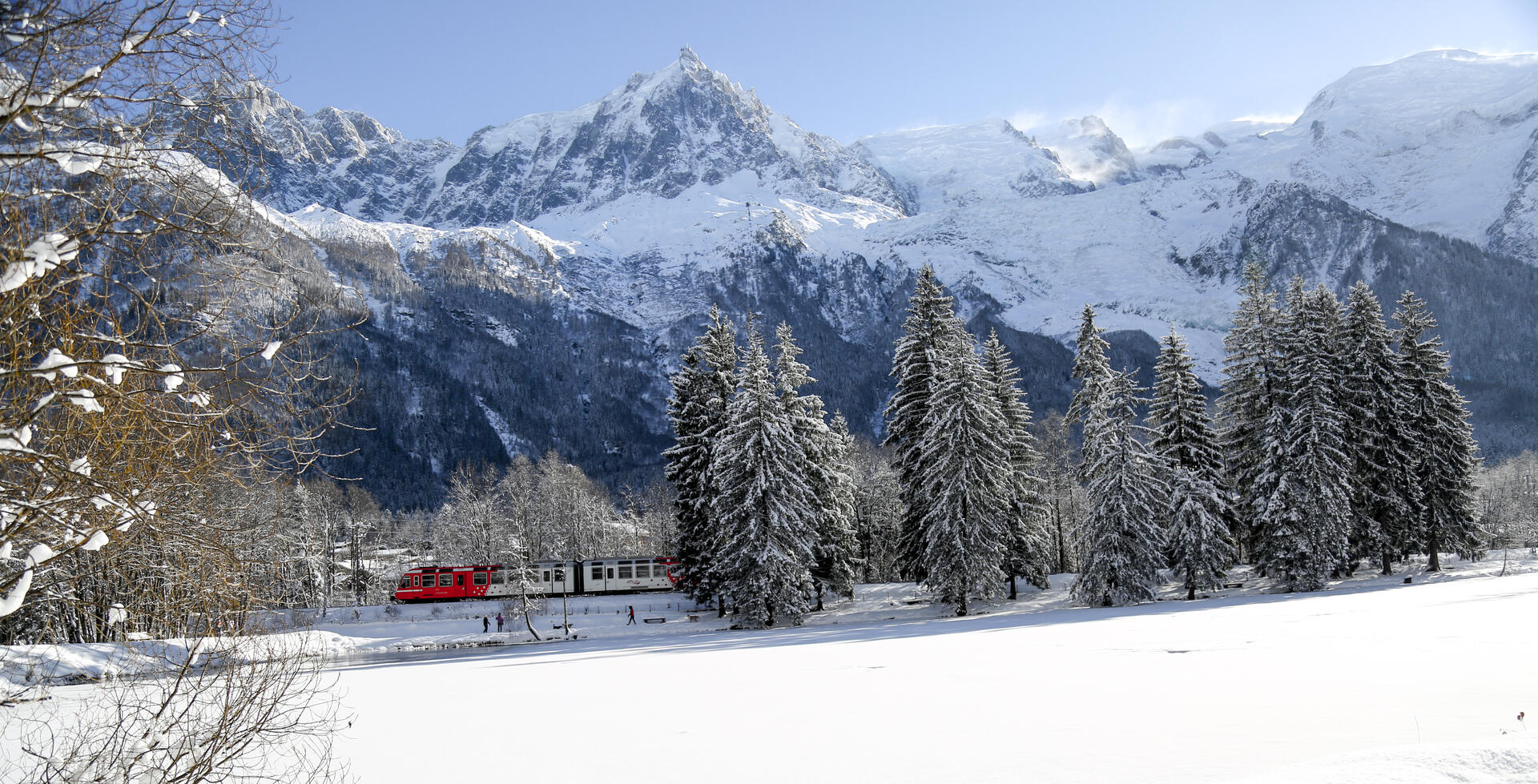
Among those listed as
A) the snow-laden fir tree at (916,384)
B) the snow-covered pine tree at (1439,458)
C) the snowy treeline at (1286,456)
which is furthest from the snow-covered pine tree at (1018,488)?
the snow-covered pine tree at (1439,458)

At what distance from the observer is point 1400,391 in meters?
34.8

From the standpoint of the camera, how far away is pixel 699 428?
38.7 meters

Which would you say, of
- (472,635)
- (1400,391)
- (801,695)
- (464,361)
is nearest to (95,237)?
(801,695)

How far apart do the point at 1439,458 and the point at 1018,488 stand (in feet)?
60.9

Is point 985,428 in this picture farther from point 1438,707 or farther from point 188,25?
point 188,25

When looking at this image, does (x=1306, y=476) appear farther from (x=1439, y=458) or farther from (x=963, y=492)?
(x=963, y=492)

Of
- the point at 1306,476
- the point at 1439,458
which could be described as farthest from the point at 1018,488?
the point at 1439,458

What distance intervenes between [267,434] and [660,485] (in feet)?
309

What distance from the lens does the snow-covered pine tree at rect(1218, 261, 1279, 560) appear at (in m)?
34.5

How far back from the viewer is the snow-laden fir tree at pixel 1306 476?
104ft

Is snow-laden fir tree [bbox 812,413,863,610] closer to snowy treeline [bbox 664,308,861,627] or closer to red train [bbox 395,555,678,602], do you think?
Answer: snowy treeline [bbox 664,308,861,627]

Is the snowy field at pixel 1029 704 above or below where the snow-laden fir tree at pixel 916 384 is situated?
below

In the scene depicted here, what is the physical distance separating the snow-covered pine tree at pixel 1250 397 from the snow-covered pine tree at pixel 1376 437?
10.6ft

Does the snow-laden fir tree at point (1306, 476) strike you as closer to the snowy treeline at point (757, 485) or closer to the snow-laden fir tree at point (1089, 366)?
the snow-laden fir tree at point (1089, 366)
